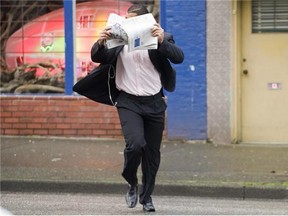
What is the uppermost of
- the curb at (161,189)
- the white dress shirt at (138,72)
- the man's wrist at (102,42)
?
the man's wrist at (102,42)

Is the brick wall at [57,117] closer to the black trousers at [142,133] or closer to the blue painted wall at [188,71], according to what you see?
the blue painted wall at [188,71]

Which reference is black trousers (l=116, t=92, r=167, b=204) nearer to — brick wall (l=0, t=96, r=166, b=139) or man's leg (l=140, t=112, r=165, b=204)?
man's leg (l=140, t=112, r=165, b=204)

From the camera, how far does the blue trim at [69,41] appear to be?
9.66m

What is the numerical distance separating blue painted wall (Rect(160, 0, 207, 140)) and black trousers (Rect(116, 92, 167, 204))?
149 inches

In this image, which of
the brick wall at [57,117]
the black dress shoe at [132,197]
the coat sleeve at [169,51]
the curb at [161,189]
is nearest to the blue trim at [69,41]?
the brick wall at [57,117]

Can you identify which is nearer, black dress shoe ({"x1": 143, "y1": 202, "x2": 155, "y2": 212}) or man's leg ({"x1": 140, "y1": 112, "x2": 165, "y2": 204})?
man's leg ({"x1": 140, "y1": 112, "x2": 165, "y2": 204})

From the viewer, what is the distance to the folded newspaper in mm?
Answer: 5203

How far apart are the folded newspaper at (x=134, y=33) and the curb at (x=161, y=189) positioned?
2124mm

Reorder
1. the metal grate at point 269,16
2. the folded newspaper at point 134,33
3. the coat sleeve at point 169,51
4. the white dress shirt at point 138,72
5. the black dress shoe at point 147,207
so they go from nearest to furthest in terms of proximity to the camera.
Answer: the folded newspaper at point 134,33, the coat sleeve at point 169,51, the white dress shirt at point 138,72, the black dress shoe at point 147,207, the metal grate at point 269,16

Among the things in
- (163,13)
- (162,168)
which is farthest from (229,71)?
(162,168)

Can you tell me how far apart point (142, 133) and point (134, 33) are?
0.89 metres

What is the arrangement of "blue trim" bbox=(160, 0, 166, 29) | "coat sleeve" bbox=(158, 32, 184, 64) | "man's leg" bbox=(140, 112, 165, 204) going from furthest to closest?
"blue trim" bbox=(160, 0, 166, 29) < "man's leg" bbox=(140, 112, 165, 204) < "coat sleeve" bbox=(158, 32, 184, 64)

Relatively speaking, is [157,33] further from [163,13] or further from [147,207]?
[163,13]

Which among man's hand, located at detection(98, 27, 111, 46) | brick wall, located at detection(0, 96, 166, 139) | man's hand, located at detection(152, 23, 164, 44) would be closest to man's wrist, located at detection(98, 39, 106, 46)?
man's hand, located at detection(98, 27, 111, 46)
